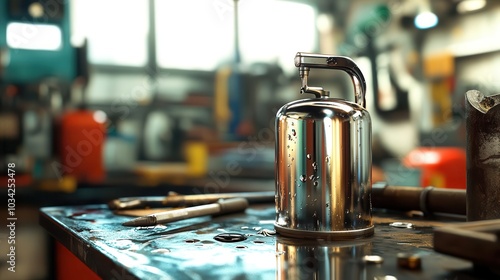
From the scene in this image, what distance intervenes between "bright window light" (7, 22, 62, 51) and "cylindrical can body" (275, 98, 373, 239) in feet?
7.49

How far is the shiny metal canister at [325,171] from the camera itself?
2.89 feet

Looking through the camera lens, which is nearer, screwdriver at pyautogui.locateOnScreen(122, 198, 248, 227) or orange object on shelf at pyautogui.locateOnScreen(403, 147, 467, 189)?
screwdriver at pyautogui.locateOnScreen(122, 198, 248, 227)

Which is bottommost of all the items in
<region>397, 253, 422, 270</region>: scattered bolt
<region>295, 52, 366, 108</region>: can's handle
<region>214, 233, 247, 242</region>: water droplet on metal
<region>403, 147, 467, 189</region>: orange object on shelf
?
<region>403, 147, 467, 189</region>: orange object on shelf

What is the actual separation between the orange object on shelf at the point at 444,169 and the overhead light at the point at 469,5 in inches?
37.4

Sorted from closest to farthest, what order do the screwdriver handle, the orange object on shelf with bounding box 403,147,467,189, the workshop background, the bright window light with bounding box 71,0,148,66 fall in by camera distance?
the screwdriver handle
the workshop background
the orange object on shelf with bounding box 403,147,467,189
the bright window light with bounding box 71,0,148,66

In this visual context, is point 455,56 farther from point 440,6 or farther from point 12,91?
point 12,91

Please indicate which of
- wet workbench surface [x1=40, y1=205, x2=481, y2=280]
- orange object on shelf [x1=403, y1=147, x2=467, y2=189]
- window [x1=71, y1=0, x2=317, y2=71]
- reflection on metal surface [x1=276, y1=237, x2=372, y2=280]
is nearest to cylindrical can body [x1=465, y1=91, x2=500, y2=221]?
wet workbench surface [x1=40, y1=205, x2=481, y2=280]

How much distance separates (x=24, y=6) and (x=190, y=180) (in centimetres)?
141

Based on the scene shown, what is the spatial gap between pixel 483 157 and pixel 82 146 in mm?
2304

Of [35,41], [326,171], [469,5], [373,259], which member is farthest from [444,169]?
[35,41]

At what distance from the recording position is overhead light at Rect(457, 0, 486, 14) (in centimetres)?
312

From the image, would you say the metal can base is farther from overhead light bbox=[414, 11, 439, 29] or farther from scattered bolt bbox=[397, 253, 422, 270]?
overhead light bbox=[414, 11, 439, 29]

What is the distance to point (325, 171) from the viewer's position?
0.88m

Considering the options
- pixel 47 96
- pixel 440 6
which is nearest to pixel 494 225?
pixel 47 96
